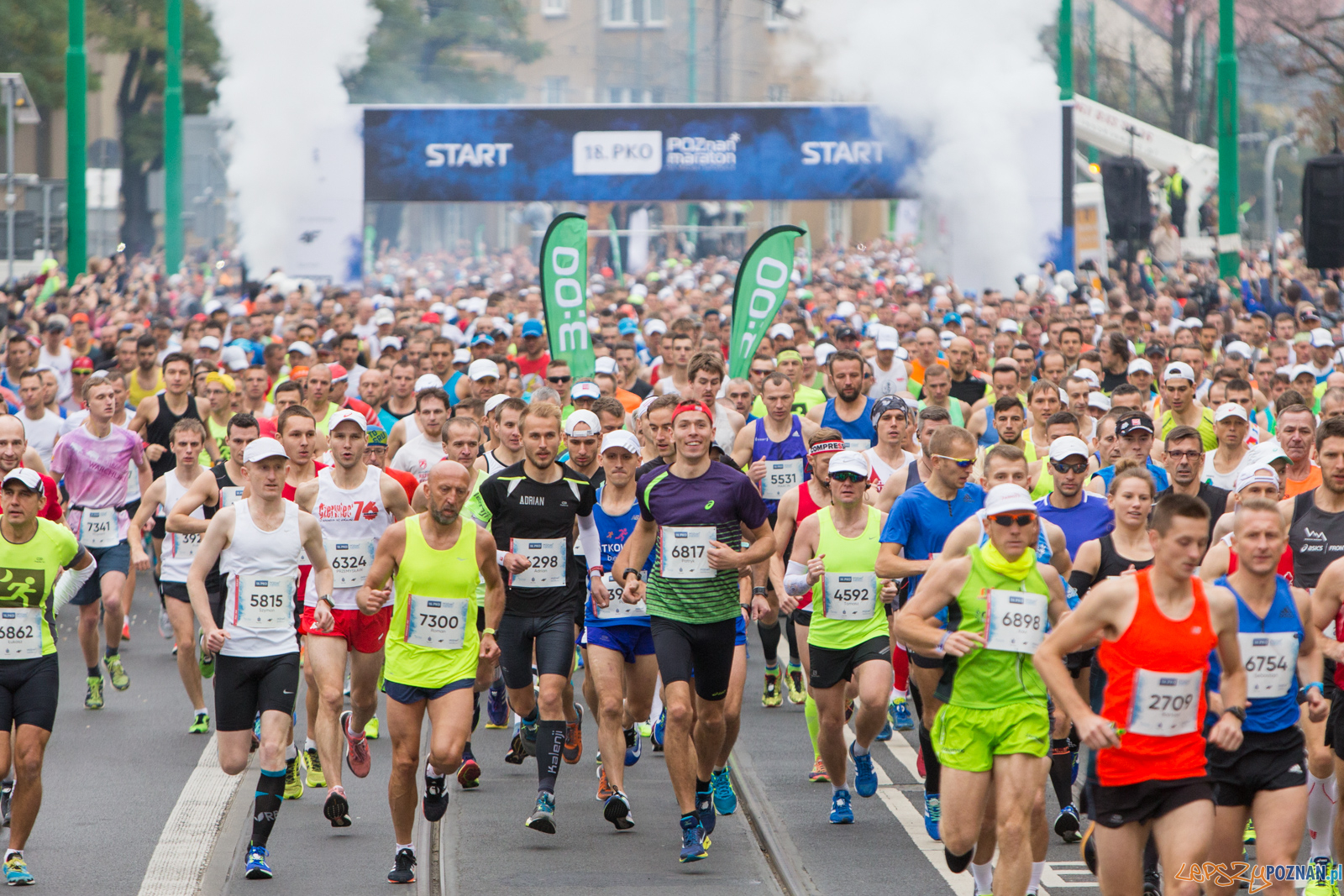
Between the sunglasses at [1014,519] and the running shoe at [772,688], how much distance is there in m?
5.03

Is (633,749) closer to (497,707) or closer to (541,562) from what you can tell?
(497,707)

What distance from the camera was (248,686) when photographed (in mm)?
8461

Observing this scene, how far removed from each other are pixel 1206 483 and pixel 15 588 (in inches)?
223

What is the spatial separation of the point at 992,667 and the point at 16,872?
13.6 feet

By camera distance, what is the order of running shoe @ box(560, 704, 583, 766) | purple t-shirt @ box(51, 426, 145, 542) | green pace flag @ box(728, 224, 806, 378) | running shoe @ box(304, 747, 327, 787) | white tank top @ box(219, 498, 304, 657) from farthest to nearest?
green pace flag @ box(728, 224, 806, 378) < purple t-shirt @ box(51, 426, 145, 542) < running shoe @ box(304, 747, 327, 787) < running shoe @ box(560, 704, 583, 766) < white tank top @ box(219, 498, 304, 657)

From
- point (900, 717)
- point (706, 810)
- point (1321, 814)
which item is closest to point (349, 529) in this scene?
point (706, 810)

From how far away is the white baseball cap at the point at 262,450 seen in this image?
8.55 m

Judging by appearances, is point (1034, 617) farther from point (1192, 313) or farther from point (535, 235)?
point (535, 235)

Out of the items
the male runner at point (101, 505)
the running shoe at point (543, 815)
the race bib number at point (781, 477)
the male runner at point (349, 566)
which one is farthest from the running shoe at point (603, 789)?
the male runner at point (101, 505)

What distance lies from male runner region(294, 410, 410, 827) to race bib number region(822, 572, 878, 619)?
216 centimetres

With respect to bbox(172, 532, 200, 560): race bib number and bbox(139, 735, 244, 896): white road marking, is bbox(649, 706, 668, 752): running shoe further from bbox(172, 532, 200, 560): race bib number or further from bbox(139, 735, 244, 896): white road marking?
bbox(172, 532, 200, 560): race bib number

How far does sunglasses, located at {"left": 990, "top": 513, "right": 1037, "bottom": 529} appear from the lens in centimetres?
690

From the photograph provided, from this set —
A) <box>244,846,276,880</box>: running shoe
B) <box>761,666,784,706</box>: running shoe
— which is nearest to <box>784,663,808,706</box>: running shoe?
<box>761,666,784,706</box>: running shoe

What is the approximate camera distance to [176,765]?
33.6 feet
